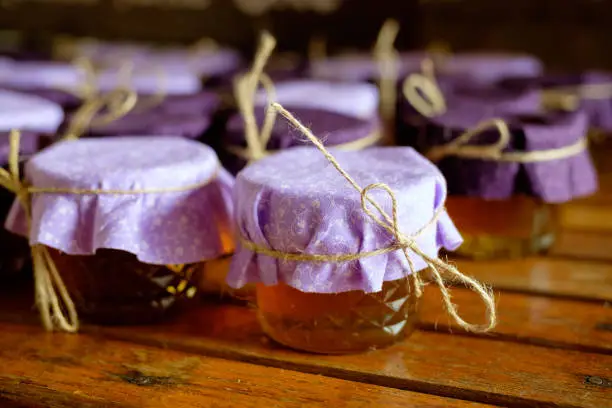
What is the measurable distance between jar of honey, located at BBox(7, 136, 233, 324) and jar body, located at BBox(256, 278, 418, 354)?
4.4 inches

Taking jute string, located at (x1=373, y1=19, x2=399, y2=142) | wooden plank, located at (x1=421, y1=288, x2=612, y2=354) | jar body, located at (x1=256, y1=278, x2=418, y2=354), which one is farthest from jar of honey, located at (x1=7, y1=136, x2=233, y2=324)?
jute string, located at (x1=373, y1=19, x2=399, y2=142)

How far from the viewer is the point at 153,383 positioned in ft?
2.49

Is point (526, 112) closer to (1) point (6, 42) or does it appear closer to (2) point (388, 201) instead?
(2) point (388, 201)

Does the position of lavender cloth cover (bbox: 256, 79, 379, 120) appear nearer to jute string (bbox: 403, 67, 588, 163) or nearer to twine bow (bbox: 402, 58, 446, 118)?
twine bow (bbox: 402, 58, 446, 118)

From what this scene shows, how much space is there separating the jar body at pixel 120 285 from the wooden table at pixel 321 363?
20 mm

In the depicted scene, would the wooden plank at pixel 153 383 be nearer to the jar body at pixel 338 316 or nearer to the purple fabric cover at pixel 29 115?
the jar body at pixel 338 316

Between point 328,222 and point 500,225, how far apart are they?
1.28 ft

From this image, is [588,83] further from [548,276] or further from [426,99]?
[548,276]

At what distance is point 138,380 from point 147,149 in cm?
29

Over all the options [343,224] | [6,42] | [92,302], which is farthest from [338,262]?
[6,42]

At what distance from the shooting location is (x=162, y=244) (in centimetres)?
82

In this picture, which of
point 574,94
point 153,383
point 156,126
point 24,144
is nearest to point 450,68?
point 574,94

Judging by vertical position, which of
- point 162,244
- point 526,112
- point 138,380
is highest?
point 526,112

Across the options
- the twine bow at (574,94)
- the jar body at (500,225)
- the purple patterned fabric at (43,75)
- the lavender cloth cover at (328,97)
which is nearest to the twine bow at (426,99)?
the lavender cloth cover at (328,97)
